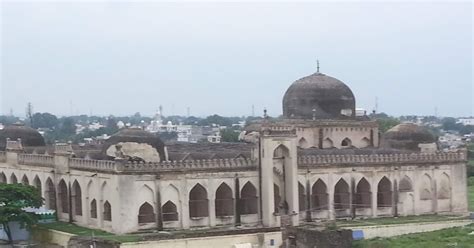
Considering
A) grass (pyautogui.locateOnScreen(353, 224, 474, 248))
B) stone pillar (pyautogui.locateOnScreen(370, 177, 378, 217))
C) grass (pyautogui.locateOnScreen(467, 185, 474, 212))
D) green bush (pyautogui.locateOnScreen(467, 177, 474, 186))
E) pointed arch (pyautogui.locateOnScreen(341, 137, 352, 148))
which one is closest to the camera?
grass (pyautogui.locateOnScreen(353, 224, 474, 248))

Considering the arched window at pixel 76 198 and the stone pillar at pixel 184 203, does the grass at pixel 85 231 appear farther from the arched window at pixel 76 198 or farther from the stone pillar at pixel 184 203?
the stone pillar at pixel 184 203

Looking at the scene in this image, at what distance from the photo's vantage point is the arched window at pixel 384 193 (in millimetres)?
36969

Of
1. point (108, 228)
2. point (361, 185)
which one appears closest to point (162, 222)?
point (108, 228)

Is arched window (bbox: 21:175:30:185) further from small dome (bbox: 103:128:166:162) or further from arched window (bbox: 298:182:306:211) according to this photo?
arched window (bbox: 298:182:306:211)

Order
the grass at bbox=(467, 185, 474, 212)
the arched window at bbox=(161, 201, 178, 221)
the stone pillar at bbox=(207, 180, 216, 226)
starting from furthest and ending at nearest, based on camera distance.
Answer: the grass at bbox=(467, 185, 474, 212) < the stone pillar at bbox=(207, 180, 216, 226) < the arched window at bbox=(161, 201, 178, 221)

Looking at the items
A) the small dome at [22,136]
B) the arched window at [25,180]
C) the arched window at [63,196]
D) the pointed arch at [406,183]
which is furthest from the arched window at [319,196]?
the small dome at [22,136]

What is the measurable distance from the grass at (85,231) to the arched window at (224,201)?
435cm

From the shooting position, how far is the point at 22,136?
40.2 meters

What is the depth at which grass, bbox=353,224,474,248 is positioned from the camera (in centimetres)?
2902

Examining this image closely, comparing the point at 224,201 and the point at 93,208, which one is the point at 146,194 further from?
the point at 224,201

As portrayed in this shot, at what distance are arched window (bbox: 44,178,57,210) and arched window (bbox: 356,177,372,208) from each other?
12.8 metres

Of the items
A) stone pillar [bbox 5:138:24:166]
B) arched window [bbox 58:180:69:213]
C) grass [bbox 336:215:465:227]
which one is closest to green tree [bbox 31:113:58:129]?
stone pillar [bbox 5:138:24:166]

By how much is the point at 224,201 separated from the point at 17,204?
7.88 meters

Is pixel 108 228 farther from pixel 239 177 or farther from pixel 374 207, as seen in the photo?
pixel 374 207
